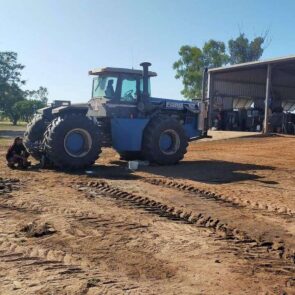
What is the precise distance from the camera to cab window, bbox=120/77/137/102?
13430 millimetres

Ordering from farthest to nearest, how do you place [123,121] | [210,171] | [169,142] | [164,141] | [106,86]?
[169,142] → [164,141] → [106,86] → [123,121] → [210,171]

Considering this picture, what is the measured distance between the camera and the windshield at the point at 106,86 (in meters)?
13.4

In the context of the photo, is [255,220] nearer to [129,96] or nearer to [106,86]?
[129,96]

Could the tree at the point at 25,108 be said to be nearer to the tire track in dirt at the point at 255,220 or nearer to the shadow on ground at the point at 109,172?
the shadow on ground at the point at 109,172

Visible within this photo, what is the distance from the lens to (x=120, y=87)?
1339 centimetres

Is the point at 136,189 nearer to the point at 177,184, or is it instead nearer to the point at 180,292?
the point at 177,184

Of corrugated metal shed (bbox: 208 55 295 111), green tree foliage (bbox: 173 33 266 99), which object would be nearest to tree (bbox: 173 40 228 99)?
green tree foliage (bbox: 173 33 266 99)

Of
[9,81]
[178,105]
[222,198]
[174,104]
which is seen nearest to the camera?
[222,198]

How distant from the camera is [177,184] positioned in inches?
407

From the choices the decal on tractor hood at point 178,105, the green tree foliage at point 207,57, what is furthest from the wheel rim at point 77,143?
the green tree foliage at point 207,57

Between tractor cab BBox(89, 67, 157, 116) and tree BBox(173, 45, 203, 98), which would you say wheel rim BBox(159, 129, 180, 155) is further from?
tree BBox(173, 45, 203, 98)

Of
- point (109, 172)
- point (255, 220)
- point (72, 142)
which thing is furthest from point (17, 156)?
point (255, 220)

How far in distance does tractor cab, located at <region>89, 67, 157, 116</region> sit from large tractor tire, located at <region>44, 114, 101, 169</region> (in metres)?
1.20

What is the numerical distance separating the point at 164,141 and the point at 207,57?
47.2 m
